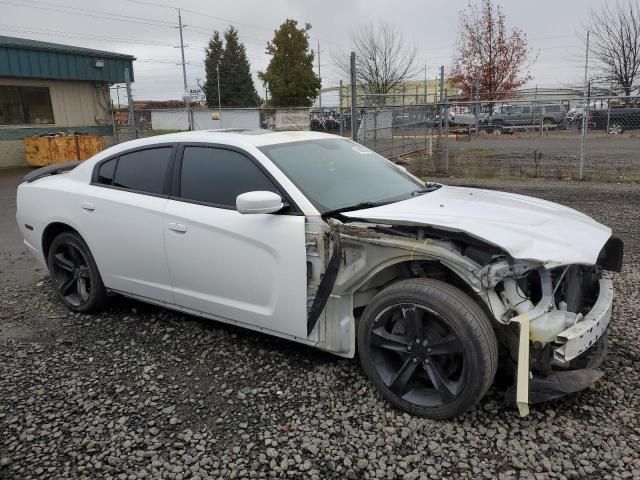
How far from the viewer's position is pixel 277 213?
3.35 meters

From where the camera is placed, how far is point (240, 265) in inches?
136

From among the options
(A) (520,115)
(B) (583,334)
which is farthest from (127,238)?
(A) (520,115)

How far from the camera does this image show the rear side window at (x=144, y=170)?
13.3 ft

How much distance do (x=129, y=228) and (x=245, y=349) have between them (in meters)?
1.27

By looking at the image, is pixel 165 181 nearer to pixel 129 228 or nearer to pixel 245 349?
pixel 129 228

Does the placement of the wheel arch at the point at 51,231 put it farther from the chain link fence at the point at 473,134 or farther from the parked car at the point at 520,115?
the parked car at the point at 520,115

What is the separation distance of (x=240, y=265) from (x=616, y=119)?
24.6 m

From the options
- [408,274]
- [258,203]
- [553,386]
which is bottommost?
[553,386]

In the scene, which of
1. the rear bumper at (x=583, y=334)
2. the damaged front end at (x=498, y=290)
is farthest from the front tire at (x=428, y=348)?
the rear bumper at (x=583, y=334)

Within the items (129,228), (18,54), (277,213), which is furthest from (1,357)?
(18,54)

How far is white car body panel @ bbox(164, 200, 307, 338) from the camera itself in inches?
128

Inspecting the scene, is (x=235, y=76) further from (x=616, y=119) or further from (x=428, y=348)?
(x=428, y=348)

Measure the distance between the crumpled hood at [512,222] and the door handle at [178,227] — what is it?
3.89 ft

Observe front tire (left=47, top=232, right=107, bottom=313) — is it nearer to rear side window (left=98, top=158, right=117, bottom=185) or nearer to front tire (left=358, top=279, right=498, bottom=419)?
rear side window (left=98, top=158, right=117, bottom=185)
